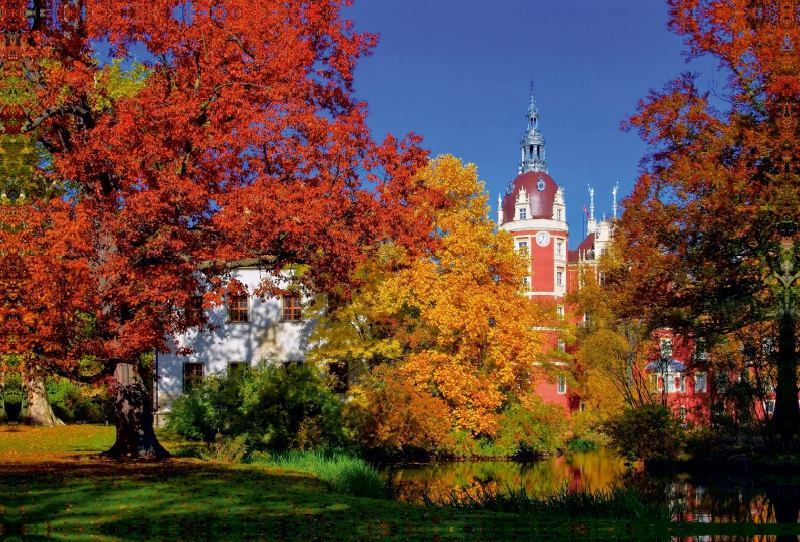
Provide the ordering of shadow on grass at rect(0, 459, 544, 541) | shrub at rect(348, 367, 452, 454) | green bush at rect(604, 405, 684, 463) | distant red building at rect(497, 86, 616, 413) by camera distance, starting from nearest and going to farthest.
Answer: shadow on grass at rect(0, 459, 544, 541)
green bush at rect(604, 405, 684, 463)
shrub at rect(348, 367, 452, 454)
distant red building at rect(497, 86, 616, 413)

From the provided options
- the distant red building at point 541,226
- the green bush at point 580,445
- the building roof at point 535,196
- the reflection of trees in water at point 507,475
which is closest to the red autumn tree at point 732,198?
the reflection of trees in water at point 507,475

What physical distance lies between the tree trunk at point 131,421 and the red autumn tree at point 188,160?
0.03 meters

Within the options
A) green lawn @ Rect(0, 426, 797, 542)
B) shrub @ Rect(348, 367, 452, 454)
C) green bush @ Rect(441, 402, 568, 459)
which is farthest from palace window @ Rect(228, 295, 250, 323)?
green lawn @ Rect(0, 426, 797, 542)

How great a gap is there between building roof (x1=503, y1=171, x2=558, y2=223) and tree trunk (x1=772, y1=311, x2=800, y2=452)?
1774 inches

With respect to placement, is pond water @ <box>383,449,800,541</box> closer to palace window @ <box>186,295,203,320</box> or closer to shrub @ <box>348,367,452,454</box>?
shrub @ <box>348,367,452,454</box>

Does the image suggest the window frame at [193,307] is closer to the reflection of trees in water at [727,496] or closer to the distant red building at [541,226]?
the reflection of trees in water at [727,496]

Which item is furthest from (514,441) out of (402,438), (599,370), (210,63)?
(210,63)

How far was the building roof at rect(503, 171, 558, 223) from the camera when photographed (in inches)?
2518

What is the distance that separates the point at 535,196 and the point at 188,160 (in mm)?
50904

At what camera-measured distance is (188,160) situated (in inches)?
632

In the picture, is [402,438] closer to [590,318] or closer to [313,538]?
[313,538]

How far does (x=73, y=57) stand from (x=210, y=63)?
284 cm

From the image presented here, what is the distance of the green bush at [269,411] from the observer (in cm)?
2461

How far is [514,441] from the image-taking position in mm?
28703
